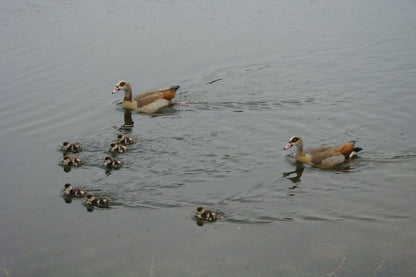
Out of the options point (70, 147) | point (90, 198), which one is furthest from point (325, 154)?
point (70, 147)

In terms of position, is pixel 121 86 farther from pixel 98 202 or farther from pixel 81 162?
pixel 98 202

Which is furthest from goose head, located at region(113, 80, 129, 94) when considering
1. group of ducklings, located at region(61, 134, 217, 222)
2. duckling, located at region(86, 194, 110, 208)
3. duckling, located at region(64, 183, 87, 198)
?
duckling, located at region(86, 194, 110, 208)

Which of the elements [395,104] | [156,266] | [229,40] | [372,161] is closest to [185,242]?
[156,266]

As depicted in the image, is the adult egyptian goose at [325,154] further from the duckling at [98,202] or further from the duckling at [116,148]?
the duckling at [98,202]

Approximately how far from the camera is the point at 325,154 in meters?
9.91

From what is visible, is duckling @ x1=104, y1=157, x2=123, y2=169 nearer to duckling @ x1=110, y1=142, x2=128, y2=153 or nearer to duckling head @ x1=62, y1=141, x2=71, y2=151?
duckling @ x1=110, y1=142, x2=128, y2=153

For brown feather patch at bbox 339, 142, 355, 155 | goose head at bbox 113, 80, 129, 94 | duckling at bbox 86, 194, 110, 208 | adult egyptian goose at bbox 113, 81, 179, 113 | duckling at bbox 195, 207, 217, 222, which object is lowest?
duckling at bbox 195, 207, 217, 222

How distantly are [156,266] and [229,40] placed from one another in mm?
11700

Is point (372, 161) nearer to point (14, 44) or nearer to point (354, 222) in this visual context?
point (354, 222)

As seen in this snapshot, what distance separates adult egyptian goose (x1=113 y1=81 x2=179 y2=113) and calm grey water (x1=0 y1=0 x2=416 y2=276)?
9.8 inches

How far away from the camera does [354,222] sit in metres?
8.00

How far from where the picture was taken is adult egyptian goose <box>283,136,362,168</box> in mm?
9812

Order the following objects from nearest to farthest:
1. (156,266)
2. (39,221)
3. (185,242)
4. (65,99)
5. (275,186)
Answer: (156,266)
(185,242)
(39,221)
(275,186)
(65,99)

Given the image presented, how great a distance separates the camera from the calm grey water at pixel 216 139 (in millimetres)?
7492
